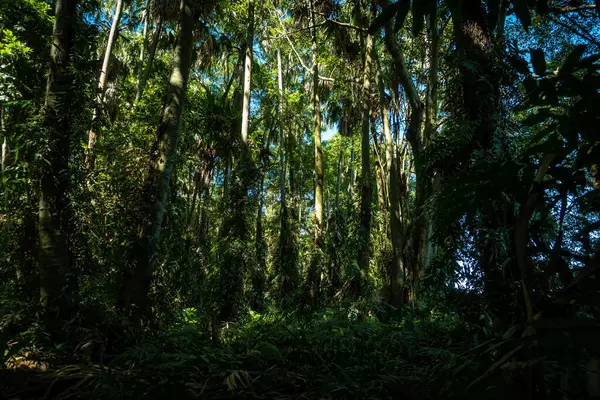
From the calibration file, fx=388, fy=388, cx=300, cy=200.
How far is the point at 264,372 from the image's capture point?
2.31 metres

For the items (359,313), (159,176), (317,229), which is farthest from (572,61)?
(317,229)

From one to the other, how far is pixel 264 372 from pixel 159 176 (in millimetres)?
2420

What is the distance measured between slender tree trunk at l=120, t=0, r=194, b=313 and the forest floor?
59cm

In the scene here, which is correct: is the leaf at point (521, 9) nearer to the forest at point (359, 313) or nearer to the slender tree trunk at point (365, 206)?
the forest at point (359, 313)

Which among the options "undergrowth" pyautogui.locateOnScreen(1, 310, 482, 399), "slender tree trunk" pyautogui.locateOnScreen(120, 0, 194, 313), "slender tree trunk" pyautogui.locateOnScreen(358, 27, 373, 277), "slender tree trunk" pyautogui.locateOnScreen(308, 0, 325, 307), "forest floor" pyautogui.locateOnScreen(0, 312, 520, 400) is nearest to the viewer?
"forest floor" pyautogui.locateOnScreen(0, 312, 520, 400)

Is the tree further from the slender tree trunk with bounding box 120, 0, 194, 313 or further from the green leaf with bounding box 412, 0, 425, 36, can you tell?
the green leaf with bounding box 412, 0, 425, 36

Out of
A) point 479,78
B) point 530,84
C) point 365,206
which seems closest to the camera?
point 530,84

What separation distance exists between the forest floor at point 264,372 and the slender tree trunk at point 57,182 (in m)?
0.63

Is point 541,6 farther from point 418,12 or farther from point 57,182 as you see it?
point 57,182

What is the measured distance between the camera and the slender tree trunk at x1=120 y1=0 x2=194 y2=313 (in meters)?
3.73

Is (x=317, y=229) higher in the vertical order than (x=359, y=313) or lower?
A: higher

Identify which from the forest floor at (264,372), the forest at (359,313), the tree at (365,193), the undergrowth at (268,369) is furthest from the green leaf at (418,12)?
the tree at (365,193)

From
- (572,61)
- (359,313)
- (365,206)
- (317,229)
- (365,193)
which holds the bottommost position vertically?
(359,313)

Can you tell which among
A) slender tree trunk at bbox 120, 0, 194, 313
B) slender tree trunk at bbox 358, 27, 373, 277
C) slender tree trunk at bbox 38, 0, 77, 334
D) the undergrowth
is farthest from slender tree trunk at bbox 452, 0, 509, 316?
slender tree trunk at bbox 358, 27, 373, 277
